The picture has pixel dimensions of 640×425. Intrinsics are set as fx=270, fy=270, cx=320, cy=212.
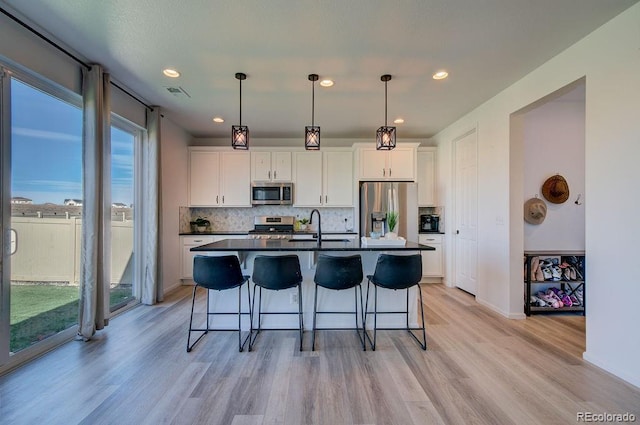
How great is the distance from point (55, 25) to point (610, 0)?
4.24 meters

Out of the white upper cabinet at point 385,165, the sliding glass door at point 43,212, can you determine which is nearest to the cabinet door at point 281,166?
the white upper cabinet at point 385,165

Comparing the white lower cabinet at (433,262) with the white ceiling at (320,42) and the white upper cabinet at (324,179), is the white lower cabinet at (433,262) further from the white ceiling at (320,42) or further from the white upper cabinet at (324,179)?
the white ceiling at (320,42)

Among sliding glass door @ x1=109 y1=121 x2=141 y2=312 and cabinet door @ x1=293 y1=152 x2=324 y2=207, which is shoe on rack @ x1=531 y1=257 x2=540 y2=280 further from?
sliding glass door @ x1=109 y1=121 x2=141 y2=312

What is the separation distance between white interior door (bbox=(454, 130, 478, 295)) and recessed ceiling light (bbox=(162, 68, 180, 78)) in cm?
408

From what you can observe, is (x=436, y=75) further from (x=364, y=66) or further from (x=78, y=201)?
(x=78, y=201)

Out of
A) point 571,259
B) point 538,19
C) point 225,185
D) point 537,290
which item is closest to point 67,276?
point 225,185

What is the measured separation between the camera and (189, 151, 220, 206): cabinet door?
5094mm

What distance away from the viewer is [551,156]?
3697mm

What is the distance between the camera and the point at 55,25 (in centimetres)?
221

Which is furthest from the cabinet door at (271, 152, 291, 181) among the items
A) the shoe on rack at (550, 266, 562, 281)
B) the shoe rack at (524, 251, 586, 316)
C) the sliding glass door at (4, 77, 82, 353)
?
the shoe on rack at (550, 266, 562, 281)

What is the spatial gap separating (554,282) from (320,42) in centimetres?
404

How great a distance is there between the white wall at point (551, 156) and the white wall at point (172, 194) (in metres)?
5.24

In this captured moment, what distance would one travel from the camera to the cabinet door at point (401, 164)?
4883 mm

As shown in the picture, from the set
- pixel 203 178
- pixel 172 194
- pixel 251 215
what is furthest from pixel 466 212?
pixel 172 194
